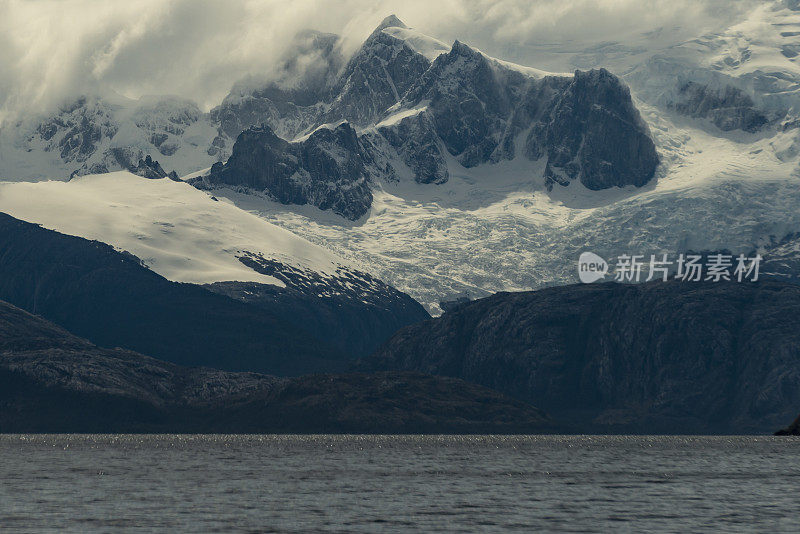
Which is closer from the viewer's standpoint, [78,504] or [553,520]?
[553,520]

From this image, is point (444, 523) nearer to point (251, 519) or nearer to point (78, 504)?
point (251, 519)

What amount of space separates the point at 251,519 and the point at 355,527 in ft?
52.9

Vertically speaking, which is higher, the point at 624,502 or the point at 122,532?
the point at 624,502

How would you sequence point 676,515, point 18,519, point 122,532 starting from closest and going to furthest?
point 122,532 < point 18,519 < point 676,515

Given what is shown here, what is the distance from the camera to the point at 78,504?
625ft

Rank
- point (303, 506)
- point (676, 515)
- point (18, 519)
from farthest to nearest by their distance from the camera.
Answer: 1. point (303, 506)
2. point (676, 515)
3. point (18, 519)

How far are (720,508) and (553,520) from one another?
3023 cm

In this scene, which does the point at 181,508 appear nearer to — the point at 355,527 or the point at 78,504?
the point at 78,504

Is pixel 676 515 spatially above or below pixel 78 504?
above

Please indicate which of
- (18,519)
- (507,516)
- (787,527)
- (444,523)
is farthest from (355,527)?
(787,527)

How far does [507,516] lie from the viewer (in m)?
177

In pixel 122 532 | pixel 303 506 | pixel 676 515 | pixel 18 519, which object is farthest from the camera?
pixel 303 506

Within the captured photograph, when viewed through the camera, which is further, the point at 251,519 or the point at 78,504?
the point at 78,504

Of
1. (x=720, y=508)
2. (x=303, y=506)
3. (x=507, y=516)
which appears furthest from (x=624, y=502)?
(x=303, y=506)
